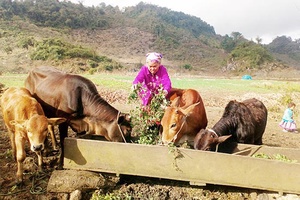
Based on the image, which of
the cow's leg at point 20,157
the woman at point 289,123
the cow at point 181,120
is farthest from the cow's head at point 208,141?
the woman at point 289,123

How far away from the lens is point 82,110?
19.6 ft

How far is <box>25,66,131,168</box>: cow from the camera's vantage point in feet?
18.4

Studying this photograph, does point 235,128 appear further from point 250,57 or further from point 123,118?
point 250,57

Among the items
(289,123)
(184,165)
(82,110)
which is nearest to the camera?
(184,165)

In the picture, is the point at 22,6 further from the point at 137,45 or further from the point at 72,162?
the point at 72,162

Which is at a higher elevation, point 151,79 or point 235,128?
point 151,79

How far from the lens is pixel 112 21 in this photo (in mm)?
102062

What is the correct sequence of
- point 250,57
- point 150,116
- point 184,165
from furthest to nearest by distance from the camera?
point 250,57 < point 150,116 < point 184,165

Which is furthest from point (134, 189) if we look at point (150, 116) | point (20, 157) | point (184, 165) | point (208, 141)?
point (20, 157)

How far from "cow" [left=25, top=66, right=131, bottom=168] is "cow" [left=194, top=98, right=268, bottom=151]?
1.55 m

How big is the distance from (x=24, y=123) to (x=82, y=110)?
1434 millimetres

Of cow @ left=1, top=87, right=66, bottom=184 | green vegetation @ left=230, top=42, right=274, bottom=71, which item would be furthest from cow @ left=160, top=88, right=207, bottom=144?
green vegetation @ left=230, top=42, right=274, bottom=71

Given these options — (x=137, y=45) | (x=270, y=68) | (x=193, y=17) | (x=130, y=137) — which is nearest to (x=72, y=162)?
(x=130, y=137)

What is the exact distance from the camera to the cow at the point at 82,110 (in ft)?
→ 18.4
